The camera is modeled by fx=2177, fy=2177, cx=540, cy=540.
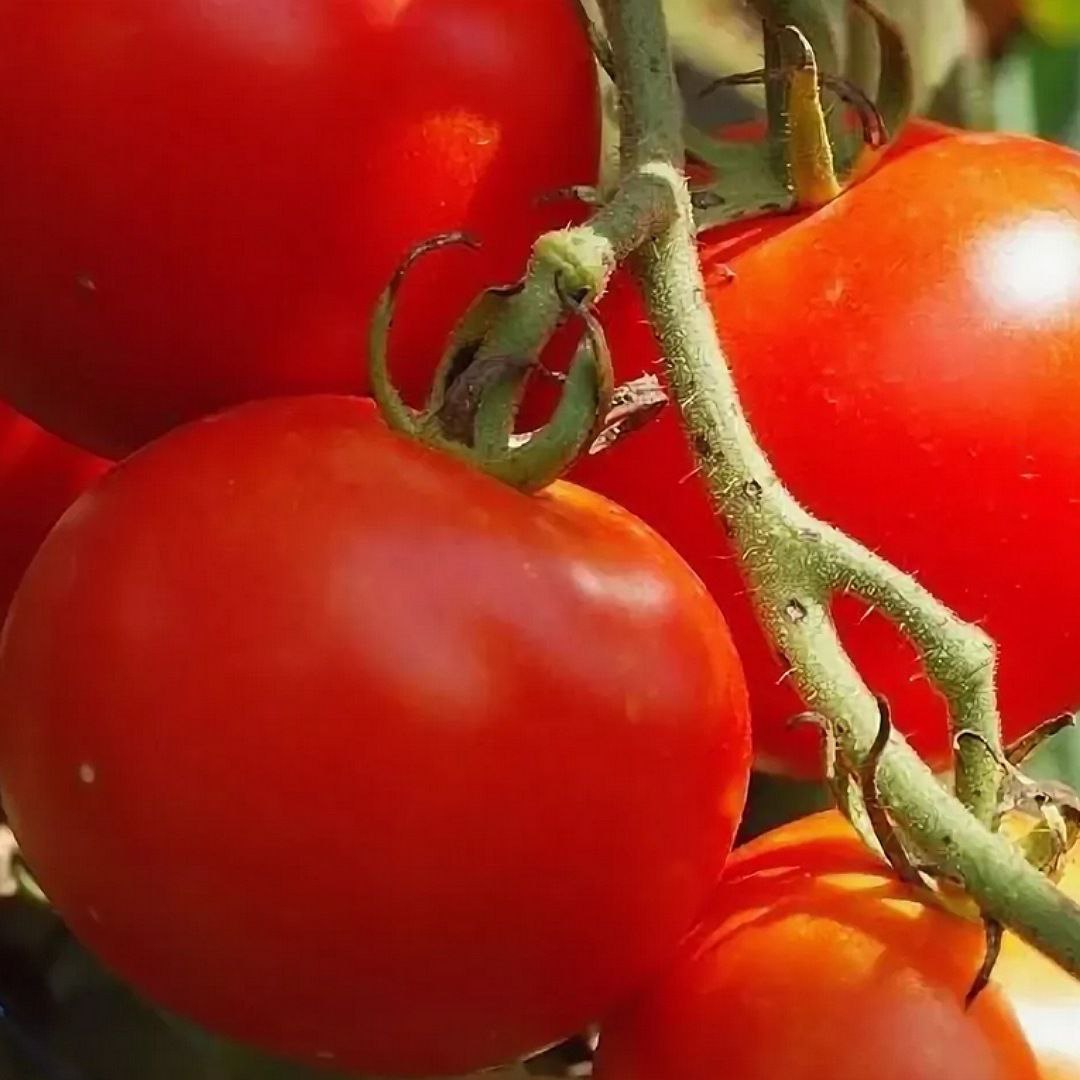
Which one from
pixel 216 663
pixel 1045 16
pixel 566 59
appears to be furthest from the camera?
pixel 1045 16

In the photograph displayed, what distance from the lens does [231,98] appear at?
1.67ft

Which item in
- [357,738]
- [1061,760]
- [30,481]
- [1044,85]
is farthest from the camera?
[1044,85]

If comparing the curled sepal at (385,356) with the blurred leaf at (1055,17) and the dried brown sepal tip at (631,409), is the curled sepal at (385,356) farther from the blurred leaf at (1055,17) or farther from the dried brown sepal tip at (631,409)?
the blurred leaf at (1055,17)

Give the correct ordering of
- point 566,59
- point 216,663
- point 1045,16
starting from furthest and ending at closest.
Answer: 1. point 1045,16
2. point 566,59
3. point 216,663

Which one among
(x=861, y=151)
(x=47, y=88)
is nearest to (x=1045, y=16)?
(x=861, y=151)

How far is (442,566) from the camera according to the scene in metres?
0.46

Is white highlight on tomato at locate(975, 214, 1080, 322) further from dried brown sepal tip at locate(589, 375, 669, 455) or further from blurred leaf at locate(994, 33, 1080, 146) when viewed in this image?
blurred leaf at locate(994, 33, 1080, 146)

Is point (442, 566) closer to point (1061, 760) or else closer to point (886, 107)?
point (886, 107)

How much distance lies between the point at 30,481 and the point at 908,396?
0.27 m

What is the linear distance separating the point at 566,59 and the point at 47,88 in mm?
132

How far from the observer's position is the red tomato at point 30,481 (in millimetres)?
676

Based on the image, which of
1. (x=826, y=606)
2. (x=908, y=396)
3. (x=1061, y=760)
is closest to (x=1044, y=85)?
(x=1061, y=760)

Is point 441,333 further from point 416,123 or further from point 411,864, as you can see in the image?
point 411,864

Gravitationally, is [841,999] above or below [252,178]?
below
